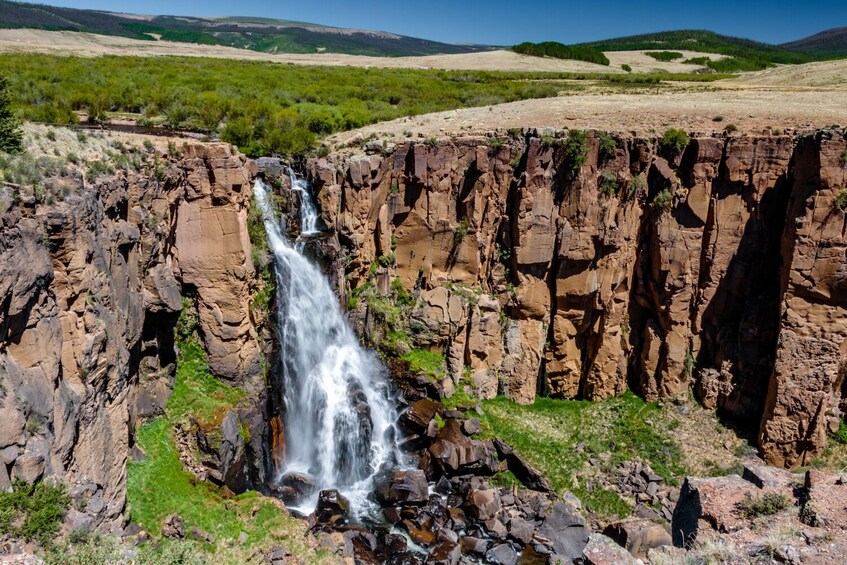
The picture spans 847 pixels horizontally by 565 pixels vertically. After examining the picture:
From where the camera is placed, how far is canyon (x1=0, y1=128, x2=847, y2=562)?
746 inches

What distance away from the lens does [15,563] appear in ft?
31.3

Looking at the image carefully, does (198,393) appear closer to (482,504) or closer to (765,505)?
(482,504)

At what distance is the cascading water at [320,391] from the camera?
22.3 metres

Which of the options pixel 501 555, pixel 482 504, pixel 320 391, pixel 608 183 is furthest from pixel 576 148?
pixel 501 555

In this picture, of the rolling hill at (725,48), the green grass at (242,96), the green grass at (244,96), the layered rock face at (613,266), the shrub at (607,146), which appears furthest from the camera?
the rolling hill at (725,48)

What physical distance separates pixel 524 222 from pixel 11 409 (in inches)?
824

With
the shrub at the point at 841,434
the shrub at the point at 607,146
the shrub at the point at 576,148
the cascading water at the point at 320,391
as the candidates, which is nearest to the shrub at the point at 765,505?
the cascading water at the point at 320,391

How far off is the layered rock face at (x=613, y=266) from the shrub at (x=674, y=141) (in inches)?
11.8

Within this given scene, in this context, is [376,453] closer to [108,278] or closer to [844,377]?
[108,278]

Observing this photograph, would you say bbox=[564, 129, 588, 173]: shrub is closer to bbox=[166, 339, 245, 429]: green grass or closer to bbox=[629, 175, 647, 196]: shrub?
bbox=[629, 175, 647, 196]: shrub

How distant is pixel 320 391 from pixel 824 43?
14897 cm

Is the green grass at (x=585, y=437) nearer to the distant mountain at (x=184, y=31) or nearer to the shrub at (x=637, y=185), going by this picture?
the shrub at (x=637, y=185)

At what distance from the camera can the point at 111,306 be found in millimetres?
15156

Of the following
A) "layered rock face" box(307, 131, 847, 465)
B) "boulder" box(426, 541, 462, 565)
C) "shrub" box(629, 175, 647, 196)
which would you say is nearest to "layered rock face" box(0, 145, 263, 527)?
"layered rock face" box(307, 131, 847, 465)
